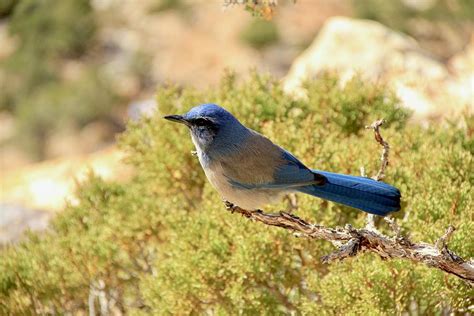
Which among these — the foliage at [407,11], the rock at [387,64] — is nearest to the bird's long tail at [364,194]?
the rock at [387,64]

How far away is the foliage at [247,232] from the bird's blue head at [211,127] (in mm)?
1199

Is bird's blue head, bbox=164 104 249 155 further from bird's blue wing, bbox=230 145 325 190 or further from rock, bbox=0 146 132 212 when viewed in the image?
rock, bbox=0 146 132 212

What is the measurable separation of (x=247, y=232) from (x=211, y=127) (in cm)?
142

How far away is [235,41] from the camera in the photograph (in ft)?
77.5

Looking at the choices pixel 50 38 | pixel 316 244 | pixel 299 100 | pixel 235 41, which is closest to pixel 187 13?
pixel 235 41

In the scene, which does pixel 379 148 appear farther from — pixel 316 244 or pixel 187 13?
pixel 187 13

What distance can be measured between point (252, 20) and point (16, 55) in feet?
21.5

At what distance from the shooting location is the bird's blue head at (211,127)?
4.73 m

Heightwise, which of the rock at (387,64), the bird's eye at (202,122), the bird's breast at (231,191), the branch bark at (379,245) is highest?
the bird's eye at (202,122)

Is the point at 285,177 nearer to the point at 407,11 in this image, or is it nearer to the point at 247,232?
the point at 247,232

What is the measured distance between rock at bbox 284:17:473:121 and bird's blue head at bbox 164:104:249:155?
570 cm

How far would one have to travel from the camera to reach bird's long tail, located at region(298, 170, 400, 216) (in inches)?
173

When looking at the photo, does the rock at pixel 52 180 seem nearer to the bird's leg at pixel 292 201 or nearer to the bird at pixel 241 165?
the bird's leg at pixel 292 201

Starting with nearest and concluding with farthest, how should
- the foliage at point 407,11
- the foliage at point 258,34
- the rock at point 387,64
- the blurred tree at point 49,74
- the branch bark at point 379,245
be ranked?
the branch bark at point 379,245
the rock at point 387,64
the blurred tree at point 49,74
the foliage at point 407,11
the foliage at point 258,34
